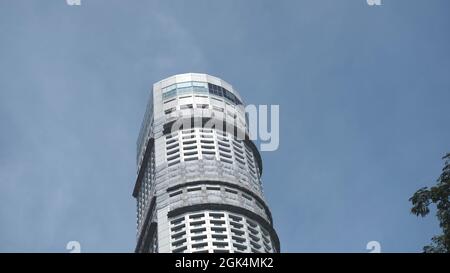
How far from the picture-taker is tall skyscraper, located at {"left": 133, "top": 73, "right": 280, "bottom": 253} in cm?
13775

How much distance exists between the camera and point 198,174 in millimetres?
148875

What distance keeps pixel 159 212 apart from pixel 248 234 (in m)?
20.6

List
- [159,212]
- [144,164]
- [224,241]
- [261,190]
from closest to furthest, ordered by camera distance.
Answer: [224,241] → [159,212] → [261,190] → [144,164]

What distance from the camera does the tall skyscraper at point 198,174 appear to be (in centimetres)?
13775

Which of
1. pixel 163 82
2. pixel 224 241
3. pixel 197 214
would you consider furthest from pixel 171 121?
pixel 224 241

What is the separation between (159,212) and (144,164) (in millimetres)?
28323

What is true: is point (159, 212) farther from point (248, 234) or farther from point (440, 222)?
point (440, 222)

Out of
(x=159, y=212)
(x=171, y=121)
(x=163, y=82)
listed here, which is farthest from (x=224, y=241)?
(x=163, y=82)

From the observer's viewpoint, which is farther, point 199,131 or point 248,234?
point 199,131

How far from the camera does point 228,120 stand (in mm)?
167125

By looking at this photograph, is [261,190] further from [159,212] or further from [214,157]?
[159,212]
